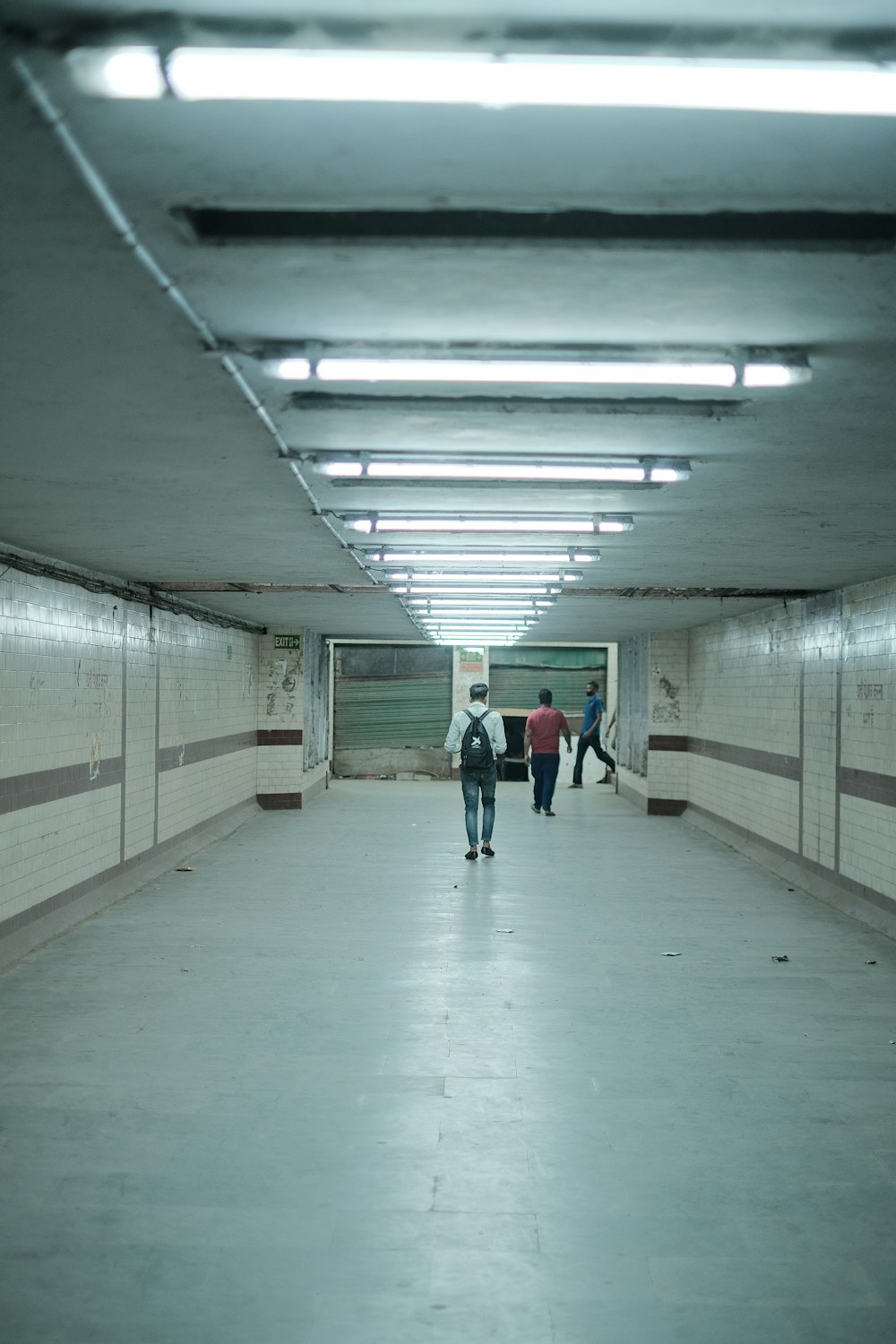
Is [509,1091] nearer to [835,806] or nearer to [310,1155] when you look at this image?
[310,1155]

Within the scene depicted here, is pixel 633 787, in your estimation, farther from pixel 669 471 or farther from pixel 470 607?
pixel 669 471

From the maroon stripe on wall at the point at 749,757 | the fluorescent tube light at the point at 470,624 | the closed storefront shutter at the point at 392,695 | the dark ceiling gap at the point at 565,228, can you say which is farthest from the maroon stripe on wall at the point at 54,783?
the closed storefront shutter at the point at 392,695

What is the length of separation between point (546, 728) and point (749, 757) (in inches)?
137

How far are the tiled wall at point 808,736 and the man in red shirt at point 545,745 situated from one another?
6.78 feet

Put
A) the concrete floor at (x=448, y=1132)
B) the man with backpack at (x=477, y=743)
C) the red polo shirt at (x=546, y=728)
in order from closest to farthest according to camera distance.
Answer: the concrete floor at (x=448, y=1132), the man with backpack at (x=477, y=743), the red polo shirt at (x=546, y=728)

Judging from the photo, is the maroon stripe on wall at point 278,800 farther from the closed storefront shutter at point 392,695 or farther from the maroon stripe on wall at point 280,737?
the closed storefront shutter at point 392,695

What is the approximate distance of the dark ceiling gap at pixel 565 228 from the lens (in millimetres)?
2426

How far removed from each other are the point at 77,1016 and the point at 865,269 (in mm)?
5229

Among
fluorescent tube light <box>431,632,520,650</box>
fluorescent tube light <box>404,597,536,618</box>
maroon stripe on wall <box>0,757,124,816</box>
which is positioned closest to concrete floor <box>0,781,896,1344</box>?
maroon stripe on wall <box>0,757,124,816</box>

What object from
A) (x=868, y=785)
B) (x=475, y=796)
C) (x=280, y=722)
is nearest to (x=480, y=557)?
(x=868, y=785)

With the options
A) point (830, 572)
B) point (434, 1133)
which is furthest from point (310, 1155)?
point (830, 572)

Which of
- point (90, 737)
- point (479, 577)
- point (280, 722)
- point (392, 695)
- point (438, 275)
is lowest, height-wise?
point (280, 722)

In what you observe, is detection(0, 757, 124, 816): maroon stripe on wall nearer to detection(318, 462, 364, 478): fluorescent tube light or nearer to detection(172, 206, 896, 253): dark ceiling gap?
detection(318, 462, 364, 478): fluorescent tube light

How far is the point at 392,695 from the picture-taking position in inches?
899
